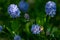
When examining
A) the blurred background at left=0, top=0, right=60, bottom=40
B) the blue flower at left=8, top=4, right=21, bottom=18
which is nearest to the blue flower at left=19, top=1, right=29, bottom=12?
the blurred background at left=0, top=0, right=60, bottom=40

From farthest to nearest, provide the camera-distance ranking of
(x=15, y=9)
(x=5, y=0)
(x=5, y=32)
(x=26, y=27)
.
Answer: (x=5, y=0) < (x=26, y=27) < (x=5, y=32) < (x=15, y=9)

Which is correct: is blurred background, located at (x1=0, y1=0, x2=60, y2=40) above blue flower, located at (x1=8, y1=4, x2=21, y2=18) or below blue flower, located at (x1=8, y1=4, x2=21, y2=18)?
below

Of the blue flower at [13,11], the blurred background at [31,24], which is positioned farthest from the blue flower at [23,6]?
the blue flower at [13,11]

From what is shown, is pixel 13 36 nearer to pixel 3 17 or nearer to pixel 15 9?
pixel 15 9

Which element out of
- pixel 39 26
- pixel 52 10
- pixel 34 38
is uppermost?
pixel 52 10

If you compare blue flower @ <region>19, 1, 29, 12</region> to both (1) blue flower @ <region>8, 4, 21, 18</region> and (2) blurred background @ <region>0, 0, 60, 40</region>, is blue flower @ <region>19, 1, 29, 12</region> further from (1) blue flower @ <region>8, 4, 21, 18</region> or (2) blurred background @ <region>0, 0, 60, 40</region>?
(1) blue flower @ <region>8, 4, 21, 18</region>

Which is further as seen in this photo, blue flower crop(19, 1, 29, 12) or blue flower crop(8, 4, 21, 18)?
blue flower crop(19, 1, 29, 12)

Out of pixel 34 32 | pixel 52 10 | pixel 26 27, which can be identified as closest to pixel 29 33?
pixel 26 27

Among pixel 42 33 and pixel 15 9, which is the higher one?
pixel 15 9

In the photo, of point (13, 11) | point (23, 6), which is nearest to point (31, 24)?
point (23, 6)
